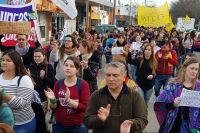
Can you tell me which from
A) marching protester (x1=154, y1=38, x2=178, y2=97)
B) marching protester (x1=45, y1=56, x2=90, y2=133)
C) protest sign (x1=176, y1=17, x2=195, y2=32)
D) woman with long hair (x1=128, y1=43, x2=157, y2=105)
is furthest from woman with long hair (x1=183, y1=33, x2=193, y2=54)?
protest sign (x1=176, y1=17, x2=195, y2=32)

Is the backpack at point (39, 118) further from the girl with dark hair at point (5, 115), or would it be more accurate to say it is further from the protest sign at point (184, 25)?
the protest sign at point (184, 25)

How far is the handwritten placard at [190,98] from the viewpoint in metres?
3.91

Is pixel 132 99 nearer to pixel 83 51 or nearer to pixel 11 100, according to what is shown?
pixel 11 100

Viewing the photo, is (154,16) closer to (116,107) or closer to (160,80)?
(160,80)

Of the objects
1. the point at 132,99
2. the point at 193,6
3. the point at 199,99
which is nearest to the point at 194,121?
the point at 199,99

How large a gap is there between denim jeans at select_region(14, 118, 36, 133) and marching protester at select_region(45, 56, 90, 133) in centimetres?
30

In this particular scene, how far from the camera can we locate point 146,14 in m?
20.7

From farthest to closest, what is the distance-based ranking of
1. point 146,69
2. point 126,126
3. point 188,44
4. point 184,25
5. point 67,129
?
point 184,25, point 188,44, point 146,69, point 67,129, point 126,126

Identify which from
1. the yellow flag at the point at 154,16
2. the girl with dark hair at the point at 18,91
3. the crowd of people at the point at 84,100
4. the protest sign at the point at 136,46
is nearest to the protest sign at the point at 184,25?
the yellow flag at the point at 154,16

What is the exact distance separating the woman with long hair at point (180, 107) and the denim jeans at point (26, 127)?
53.0 inches

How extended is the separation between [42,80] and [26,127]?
1.62 m

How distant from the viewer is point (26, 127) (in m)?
4.01

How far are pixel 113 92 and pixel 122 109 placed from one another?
18 centimetres

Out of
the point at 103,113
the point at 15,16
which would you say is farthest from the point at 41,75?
the point at 103,113
